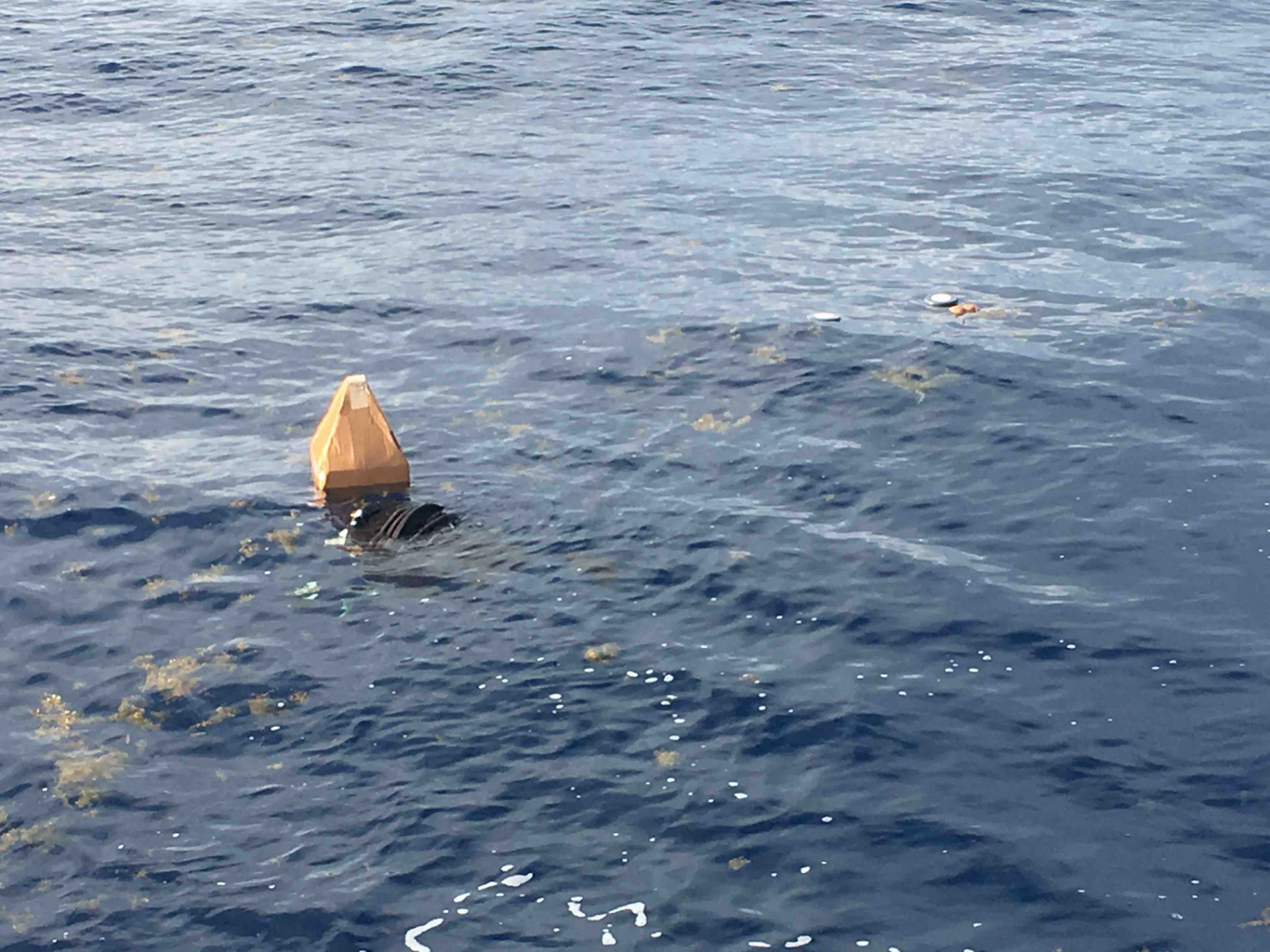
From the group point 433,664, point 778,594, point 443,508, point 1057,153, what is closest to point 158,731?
point 433,664

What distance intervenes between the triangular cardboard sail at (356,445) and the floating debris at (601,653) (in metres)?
4.06

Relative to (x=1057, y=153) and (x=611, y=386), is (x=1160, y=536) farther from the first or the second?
(x=1057, y=153)

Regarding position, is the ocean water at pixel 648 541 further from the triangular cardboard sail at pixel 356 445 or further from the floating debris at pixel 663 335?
the triangular cardboard sail at pixel 356 445

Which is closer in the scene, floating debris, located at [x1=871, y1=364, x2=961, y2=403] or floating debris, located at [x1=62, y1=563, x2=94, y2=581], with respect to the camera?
floating debris, located at [x1=62, y1=563, x2=94, y2=581]

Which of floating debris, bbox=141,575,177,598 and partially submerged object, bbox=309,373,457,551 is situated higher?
partially submerged object, bbox=309,373,457,551

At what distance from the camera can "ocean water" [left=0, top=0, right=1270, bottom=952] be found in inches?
399

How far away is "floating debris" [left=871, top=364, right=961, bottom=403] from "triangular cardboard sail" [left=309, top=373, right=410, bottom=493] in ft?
22.9

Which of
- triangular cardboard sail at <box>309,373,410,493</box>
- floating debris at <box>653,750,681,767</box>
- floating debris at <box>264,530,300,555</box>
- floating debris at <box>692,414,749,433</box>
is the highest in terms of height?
triangular cardboard sail at <box>309,373,410,493</box>

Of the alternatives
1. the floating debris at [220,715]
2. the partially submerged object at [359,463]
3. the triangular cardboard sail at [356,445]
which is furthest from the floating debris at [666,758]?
the triangular cardboard sail at [356,445]

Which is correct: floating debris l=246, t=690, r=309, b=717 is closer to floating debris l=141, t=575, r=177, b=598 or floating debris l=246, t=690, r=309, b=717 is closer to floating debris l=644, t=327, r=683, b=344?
floating debris l=141, t=575, r=177, b=598

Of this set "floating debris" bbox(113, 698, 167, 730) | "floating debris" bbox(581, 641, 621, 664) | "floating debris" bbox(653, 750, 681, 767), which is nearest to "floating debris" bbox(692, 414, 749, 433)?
"floating debris" bbox(581, 641, 621, 664)

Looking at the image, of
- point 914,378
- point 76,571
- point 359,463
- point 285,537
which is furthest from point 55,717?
point 914,378

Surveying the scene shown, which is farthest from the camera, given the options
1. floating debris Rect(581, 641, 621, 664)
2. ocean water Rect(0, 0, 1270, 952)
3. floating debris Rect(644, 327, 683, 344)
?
floating debris Rect(644, 327, 683, 344)

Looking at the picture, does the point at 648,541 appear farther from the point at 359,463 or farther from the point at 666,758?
the point at 666,758
